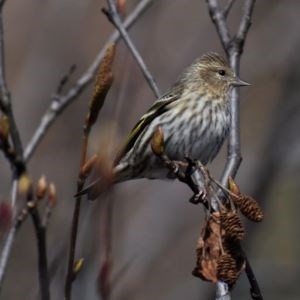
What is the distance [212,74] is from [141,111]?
259cm

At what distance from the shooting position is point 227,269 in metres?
2.97

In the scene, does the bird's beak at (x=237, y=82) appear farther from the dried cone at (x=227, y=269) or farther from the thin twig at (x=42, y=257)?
the thin twig at (x=42, y=257)

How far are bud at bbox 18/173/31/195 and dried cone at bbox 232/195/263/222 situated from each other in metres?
0.76

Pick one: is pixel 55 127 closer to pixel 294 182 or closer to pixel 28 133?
pixel 28 133

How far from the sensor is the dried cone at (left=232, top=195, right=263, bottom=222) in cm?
312

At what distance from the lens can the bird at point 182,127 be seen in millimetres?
5934

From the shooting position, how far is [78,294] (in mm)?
4254

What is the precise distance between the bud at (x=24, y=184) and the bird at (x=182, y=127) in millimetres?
2351

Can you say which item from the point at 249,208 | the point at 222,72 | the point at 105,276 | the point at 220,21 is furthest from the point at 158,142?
the point at 222,72

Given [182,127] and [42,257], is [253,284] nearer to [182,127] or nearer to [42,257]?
[42,257]

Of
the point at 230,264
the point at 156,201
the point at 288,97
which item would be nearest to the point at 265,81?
the point at 288,97

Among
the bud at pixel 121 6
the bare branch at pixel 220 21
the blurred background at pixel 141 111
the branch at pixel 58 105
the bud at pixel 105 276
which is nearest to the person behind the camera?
the bud at pixel 105 276

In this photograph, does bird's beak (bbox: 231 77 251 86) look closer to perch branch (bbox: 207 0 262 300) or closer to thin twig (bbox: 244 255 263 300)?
perch branch (bbox: 207 0 262 300)

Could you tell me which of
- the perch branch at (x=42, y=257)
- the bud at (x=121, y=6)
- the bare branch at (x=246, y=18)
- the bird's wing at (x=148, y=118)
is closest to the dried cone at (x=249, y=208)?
the perch branch at (x=42, y=257)
